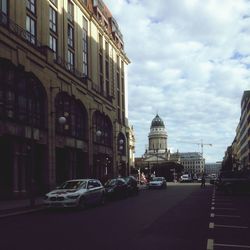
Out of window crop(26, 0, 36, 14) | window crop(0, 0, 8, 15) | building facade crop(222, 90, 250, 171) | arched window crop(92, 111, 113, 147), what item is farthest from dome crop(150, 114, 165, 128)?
window crop(0, 0, 8, 15)

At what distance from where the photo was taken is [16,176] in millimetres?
34188

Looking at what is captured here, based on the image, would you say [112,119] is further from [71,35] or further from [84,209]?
[84,209]

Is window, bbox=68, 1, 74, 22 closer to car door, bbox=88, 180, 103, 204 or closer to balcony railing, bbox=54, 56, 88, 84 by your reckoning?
balcony railing, bbox=54, 56, 88, 84

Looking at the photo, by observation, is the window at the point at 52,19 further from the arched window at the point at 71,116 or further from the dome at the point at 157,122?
the dome at the point at 157,122

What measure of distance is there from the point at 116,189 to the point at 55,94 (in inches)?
482

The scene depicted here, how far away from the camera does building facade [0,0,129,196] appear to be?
111 ft

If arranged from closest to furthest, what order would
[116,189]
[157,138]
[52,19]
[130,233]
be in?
1. [130,233]
2. [116,189]
3. [52,19]
4. [157,138]

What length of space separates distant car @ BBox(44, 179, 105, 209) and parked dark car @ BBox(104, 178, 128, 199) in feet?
18.4

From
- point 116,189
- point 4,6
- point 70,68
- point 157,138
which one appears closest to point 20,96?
point 4,6

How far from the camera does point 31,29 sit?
130ft

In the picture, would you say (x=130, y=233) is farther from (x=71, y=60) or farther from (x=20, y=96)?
(x=71, y=60)

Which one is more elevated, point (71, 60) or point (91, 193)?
point (71, 60)

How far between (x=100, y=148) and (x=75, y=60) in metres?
10.7

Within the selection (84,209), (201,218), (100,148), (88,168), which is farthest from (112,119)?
(201,218)
